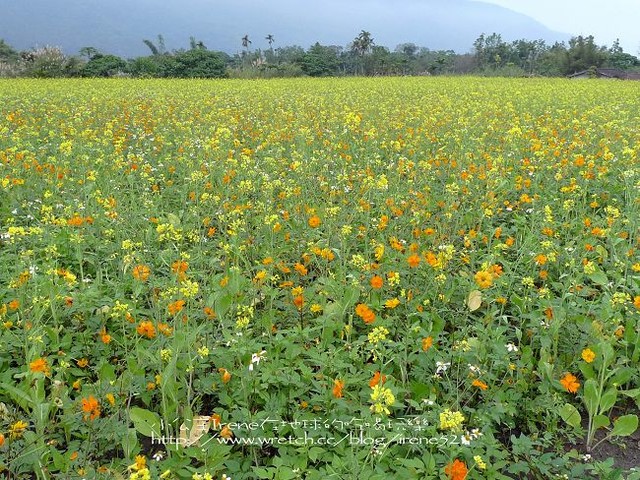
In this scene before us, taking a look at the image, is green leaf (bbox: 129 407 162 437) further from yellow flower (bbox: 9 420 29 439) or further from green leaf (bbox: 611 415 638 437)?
green leaf (bbox: 611 415 638 437)

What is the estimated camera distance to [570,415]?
6.80 ft

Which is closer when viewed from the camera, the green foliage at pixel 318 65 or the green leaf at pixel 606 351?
the green leaf at pixel 606 351

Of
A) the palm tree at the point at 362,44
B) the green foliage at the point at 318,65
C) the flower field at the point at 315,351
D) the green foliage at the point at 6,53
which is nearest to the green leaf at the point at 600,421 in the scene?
the flower field at the point at 315,351

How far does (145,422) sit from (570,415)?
5.35 ft

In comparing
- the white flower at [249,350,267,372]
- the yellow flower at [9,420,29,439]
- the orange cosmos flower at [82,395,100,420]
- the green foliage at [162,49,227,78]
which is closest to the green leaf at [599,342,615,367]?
the white flower at [249,350,267,372]

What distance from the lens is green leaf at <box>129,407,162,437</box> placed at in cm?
190

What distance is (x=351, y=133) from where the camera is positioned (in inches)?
276

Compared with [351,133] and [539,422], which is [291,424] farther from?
[351,133]

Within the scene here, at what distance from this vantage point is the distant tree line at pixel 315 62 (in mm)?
31281

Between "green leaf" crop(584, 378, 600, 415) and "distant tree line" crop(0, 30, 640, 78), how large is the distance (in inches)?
1193

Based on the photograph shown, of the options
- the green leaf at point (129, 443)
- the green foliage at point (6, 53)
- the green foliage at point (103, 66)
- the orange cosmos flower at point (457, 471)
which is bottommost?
the green leaf at point (129, 443)

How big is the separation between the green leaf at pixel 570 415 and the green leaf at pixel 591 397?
0.21ft

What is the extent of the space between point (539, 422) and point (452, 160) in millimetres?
3363

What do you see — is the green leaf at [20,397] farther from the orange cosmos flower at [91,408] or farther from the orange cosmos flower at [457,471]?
the orange cosmos flower at [457,471]
